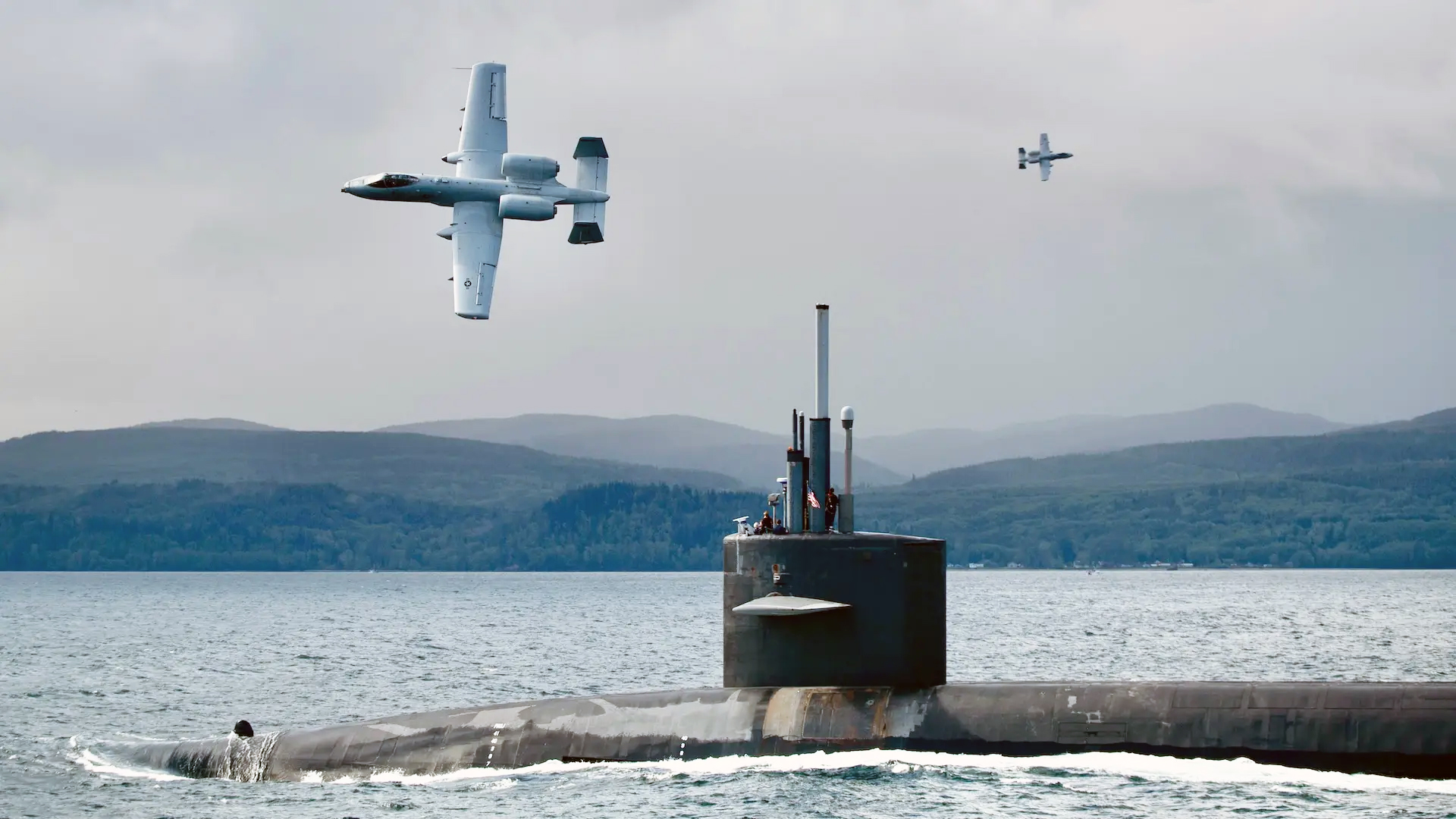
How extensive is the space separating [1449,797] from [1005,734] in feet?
16.5

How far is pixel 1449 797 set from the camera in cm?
2067

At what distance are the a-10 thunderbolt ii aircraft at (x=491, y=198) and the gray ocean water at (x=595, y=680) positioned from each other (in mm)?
10677

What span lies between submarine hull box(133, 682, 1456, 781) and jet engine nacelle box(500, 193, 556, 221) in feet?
57.2

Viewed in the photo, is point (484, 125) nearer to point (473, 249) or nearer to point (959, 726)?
point (473, 249)

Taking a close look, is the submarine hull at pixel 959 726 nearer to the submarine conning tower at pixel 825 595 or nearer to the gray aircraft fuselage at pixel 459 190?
the submarine conning tower at pixel 825 595

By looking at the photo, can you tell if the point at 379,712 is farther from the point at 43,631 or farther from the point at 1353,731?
the point at 43,631

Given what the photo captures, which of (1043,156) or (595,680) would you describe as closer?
(595,680)

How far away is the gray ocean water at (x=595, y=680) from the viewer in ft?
71.9

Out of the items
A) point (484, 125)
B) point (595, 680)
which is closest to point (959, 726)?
point (484, 125)

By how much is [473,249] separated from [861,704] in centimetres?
2197

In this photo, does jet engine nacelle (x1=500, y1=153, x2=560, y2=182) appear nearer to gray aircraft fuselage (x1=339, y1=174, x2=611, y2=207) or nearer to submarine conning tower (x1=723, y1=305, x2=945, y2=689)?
gray aircraft fuselage (x1=339, y1=174, x2=611, y2=207)

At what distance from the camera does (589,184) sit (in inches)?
1662

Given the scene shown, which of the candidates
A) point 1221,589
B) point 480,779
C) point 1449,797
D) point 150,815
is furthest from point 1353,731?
point 1221,589

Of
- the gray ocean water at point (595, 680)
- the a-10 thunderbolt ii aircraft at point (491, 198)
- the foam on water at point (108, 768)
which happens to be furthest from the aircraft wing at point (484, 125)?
the foam on water at point (108, 768)
